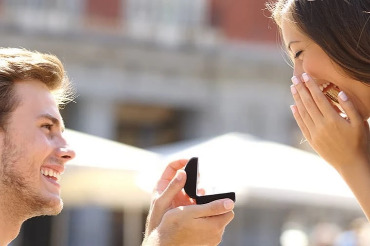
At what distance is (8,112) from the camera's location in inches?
128

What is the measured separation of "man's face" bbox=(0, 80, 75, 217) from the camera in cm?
316

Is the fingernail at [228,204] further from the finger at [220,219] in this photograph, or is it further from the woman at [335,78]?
the woman at [335,78]

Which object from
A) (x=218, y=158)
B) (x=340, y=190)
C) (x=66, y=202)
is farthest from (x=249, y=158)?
(x=66, y=202)

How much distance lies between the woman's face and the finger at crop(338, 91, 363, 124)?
3cm

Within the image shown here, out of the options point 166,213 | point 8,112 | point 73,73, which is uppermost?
point 73,73

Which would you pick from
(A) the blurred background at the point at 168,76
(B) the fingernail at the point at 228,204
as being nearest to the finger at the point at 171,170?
(B) the fingernail at the point at 228,204

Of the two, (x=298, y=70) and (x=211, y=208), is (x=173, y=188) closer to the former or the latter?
(x=211, y=208)

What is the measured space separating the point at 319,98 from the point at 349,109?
10 centimetres

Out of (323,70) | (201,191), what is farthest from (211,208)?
(323,70)

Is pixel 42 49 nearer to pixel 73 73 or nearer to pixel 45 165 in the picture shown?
pixel 73 73

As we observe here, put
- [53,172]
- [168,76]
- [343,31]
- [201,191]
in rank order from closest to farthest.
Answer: [343,31] → [201,191] → [53,172] → [168,76]

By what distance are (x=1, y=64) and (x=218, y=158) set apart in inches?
252

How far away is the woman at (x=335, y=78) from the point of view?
8.30ft

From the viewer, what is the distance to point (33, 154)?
321 cm
